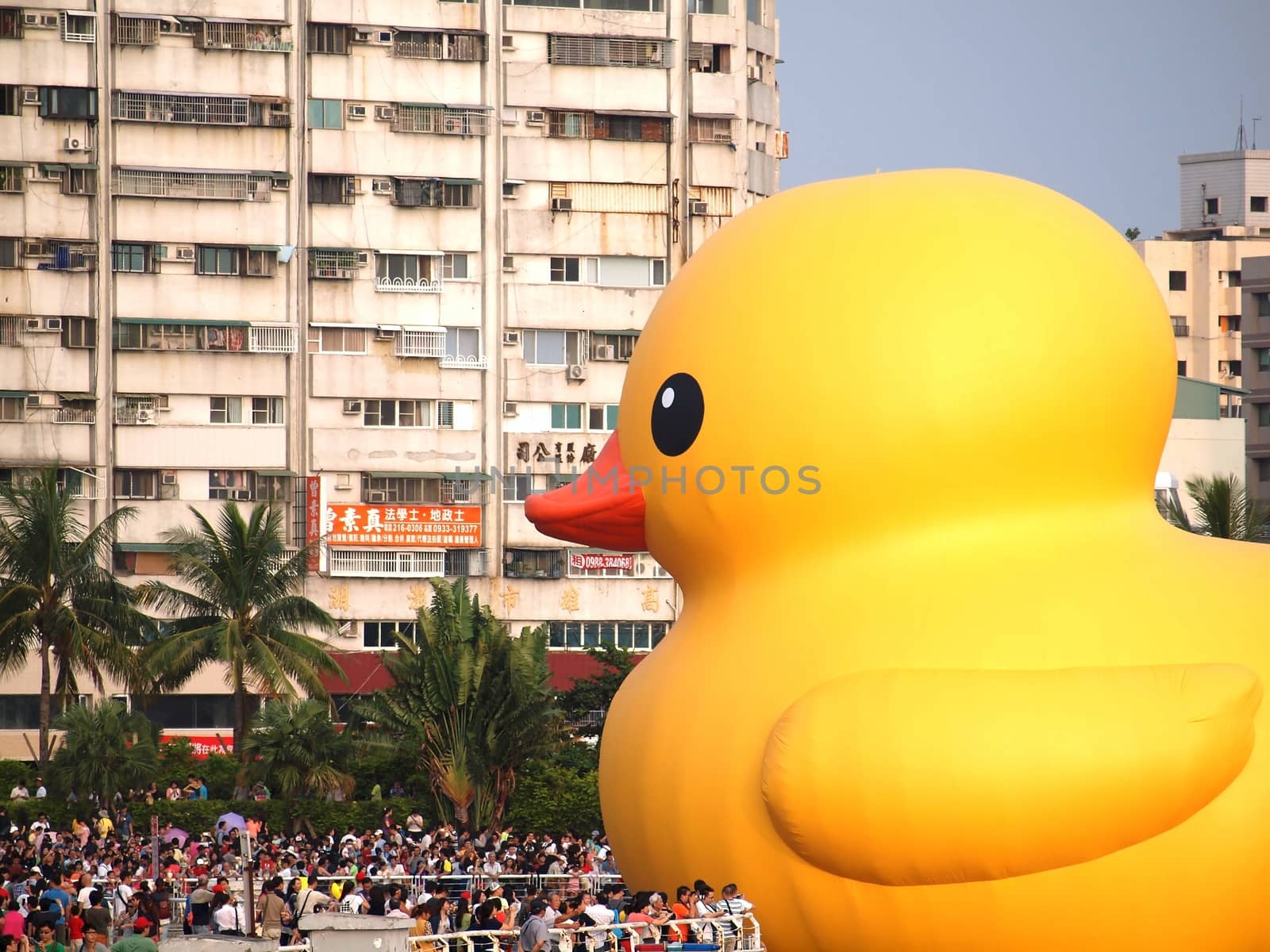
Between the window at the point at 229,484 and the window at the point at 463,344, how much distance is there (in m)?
5.84

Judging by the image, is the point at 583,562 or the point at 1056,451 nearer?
the point at 1056,451

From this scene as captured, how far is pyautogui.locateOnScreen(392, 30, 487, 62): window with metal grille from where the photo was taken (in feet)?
161

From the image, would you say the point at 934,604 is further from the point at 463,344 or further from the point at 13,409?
the point at 13,409

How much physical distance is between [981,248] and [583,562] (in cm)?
3641

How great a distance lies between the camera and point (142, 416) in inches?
1900

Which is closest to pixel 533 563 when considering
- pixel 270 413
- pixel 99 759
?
pixel 270 413

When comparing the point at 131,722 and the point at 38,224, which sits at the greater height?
the point at 38,224

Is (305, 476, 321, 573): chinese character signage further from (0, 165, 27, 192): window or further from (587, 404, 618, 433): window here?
(0, 165, 27, 192): window

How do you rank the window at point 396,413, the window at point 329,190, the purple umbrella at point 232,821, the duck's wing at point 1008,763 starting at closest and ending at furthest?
1. the duck's wing at point 1008,763
2. the purple umbrella at point 232,821
3. the window at point 329,190
4. the window at point 396,413

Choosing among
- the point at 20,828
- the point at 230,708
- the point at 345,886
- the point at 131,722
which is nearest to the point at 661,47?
the point at 230,708

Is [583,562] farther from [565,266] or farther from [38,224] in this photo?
[38,224]

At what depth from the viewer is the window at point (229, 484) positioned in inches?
1896

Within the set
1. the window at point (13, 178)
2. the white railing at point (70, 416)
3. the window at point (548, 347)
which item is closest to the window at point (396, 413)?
the window at point (548, 347)

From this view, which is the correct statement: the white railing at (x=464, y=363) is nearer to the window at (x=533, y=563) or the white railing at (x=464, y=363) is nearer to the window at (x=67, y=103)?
the window at (x=533, y=563)
